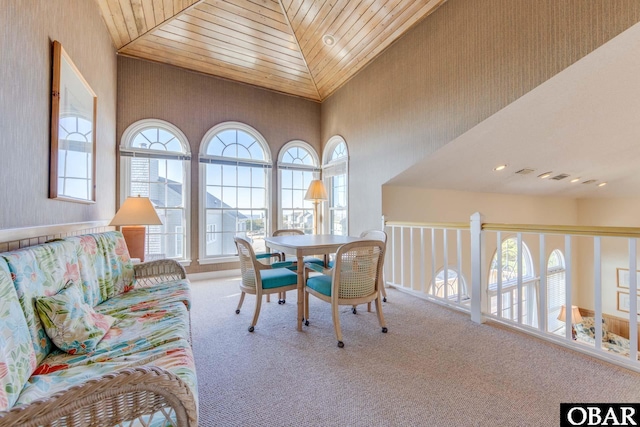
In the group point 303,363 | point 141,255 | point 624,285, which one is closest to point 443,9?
point 303,363

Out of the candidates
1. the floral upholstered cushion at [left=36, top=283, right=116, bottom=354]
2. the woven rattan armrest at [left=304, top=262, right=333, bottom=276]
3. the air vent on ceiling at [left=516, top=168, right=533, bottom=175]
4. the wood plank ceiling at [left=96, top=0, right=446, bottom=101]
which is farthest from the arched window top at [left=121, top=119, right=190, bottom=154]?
the air vent on ceiling at [left=516, top=168, right=533, bottom=175]

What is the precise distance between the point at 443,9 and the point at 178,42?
3.31 meters

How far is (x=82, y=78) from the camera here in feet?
7.47

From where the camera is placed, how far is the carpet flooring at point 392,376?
1.37m

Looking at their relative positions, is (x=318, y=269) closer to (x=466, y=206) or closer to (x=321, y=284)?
(x=321, y=284)

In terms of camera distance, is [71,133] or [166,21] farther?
[166,21]

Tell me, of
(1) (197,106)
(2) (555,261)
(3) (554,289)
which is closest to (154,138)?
(1) (197,106)

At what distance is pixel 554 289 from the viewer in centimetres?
612

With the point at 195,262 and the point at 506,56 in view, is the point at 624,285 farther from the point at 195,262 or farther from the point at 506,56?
the point at 195,262

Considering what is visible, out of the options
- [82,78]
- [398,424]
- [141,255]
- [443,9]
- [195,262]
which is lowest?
[398,424]

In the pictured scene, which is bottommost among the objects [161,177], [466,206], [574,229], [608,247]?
[608,247]

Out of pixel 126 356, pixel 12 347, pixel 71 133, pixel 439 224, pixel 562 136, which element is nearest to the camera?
pixel 12 347

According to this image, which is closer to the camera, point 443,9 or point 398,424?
point 398,424

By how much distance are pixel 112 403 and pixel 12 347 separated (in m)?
0.48
